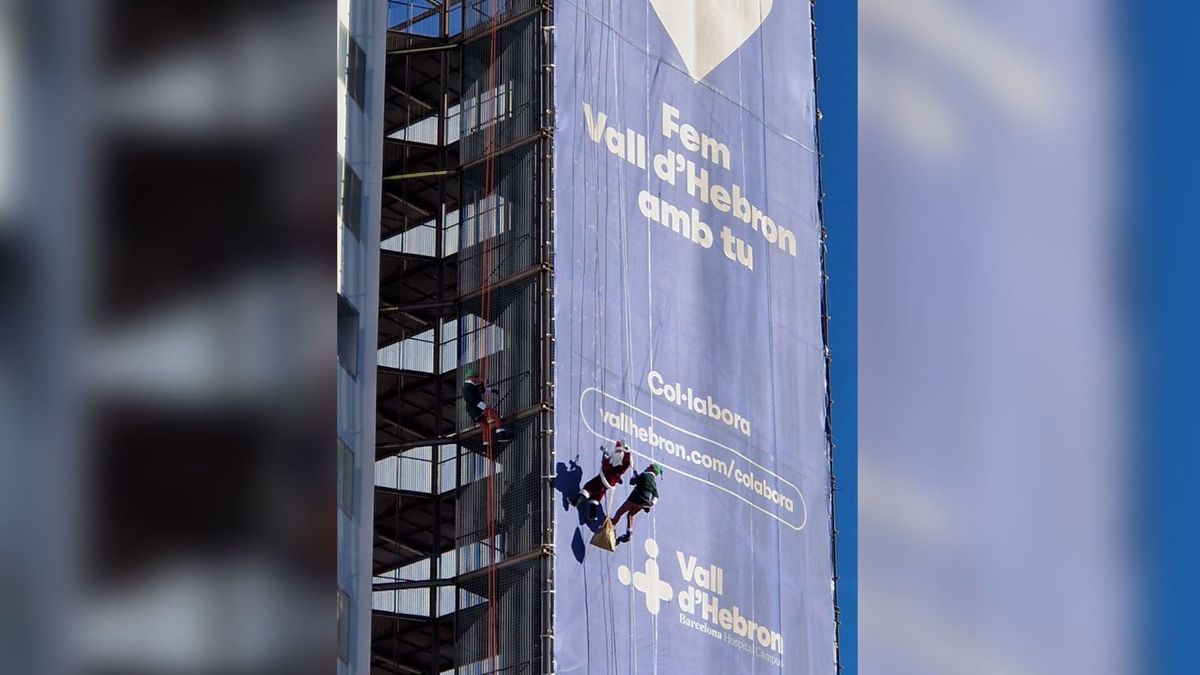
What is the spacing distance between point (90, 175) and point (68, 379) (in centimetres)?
7

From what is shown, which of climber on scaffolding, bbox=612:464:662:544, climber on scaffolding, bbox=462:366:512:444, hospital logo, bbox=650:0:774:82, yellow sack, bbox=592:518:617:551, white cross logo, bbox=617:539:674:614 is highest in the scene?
hospital logo, bbox=650:0:774:82

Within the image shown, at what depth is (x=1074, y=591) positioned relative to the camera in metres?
0.95

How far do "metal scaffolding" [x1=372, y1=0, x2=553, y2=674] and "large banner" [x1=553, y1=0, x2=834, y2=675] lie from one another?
0.32 meters

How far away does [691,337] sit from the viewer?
2066 cm

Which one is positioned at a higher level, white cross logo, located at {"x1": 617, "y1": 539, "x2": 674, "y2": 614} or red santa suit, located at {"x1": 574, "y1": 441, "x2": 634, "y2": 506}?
red santa suit, located at {"x1": 574, "y1": 441, "x2": 634, "y2": 506}

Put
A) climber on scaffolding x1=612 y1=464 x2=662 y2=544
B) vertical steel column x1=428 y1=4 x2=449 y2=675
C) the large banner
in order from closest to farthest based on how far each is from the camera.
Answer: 1. climber on scaffolding x1=612 y1=464 x2=662 y2=544
2. the large banner
3. vertical steel column x1=428 y1=4 x2=449 y2=675

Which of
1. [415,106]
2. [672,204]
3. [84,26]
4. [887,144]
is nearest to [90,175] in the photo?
[84,26]

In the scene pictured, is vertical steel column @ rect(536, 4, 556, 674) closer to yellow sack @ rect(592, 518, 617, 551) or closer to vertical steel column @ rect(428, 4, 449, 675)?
yellow sack @ rect(592, 518, 617, 551)

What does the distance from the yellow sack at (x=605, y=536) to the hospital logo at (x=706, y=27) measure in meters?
6.00

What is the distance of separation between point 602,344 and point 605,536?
2.17 meters

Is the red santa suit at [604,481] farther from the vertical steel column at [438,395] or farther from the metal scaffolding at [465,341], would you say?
the vertical steel column at [438,395]

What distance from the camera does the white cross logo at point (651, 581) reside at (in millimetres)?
18859

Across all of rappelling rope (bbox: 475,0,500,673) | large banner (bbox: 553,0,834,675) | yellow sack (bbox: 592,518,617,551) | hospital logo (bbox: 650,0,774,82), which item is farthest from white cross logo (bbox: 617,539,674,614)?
hospital logo (bbox: 650,0,774,82)

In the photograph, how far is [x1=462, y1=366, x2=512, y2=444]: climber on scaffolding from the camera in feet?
63.0
